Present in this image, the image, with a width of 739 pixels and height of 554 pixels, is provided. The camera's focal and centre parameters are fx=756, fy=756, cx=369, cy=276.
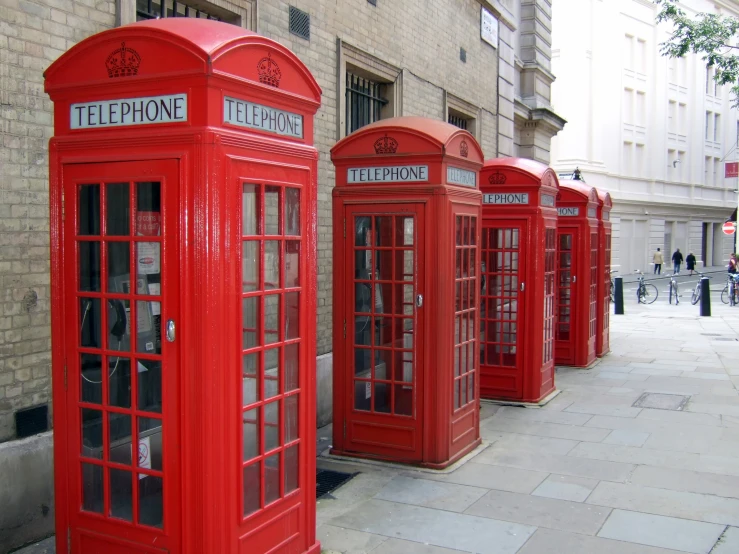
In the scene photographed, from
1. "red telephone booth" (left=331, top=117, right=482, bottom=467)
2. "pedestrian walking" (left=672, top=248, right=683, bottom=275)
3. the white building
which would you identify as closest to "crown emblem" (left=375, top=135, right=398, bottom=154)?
"red telephone booth" (left=331, top=117, right=482, bottom=467)

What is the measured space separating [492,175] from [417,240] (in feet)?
8.37

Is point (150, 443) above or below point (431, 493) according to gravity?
above

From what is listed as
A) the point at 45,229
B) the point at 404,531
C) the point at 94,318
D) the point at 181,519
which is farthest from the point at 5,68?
the point at 404,531

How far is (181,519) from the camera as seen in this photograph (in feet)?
11.7

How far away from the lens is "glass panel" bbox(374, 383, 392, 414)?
6.24 metres

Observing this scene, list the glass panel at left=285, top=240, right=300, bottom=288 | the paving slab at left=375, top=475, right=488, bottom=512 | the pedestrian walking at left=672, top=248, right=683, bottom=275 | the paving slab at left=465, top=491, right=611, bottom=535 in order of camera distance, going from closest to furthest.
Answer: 1. the glass panel at left=285, top=240, right=300, bottom=288
2. the paving slab at left=465, top=491, right=611, bottom=535
3. the paving slab at left=375, top=475, right=488, bottom=512
4. the pedestrian walking at left=672, top=248, right=683, bottom=275

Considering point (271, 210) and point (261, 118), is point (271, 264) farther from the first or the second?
point (261, 118)

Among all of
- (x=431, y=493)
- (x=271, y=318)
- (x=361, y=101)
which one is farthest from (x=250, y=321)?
(x=361, y=101)

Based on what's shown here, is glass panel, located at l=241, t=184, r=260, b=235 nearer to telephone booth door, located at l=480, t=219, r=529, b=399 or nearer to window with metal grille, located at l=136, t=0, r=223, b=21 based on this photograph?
window with metal grille, located at l=136, t=0, r=223, b=21

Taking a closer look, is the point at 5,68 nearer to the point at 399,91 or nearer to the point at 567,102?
the point at 399,91

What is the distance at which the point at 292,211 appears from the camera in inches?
158

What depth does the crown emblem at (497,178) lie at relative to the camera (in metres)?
8.14

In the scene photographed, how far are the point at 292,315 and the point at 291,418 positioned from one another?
56 centimetres

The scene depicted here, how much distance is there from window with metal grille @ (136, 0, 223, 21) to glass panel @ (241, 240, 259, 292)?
3.31m
